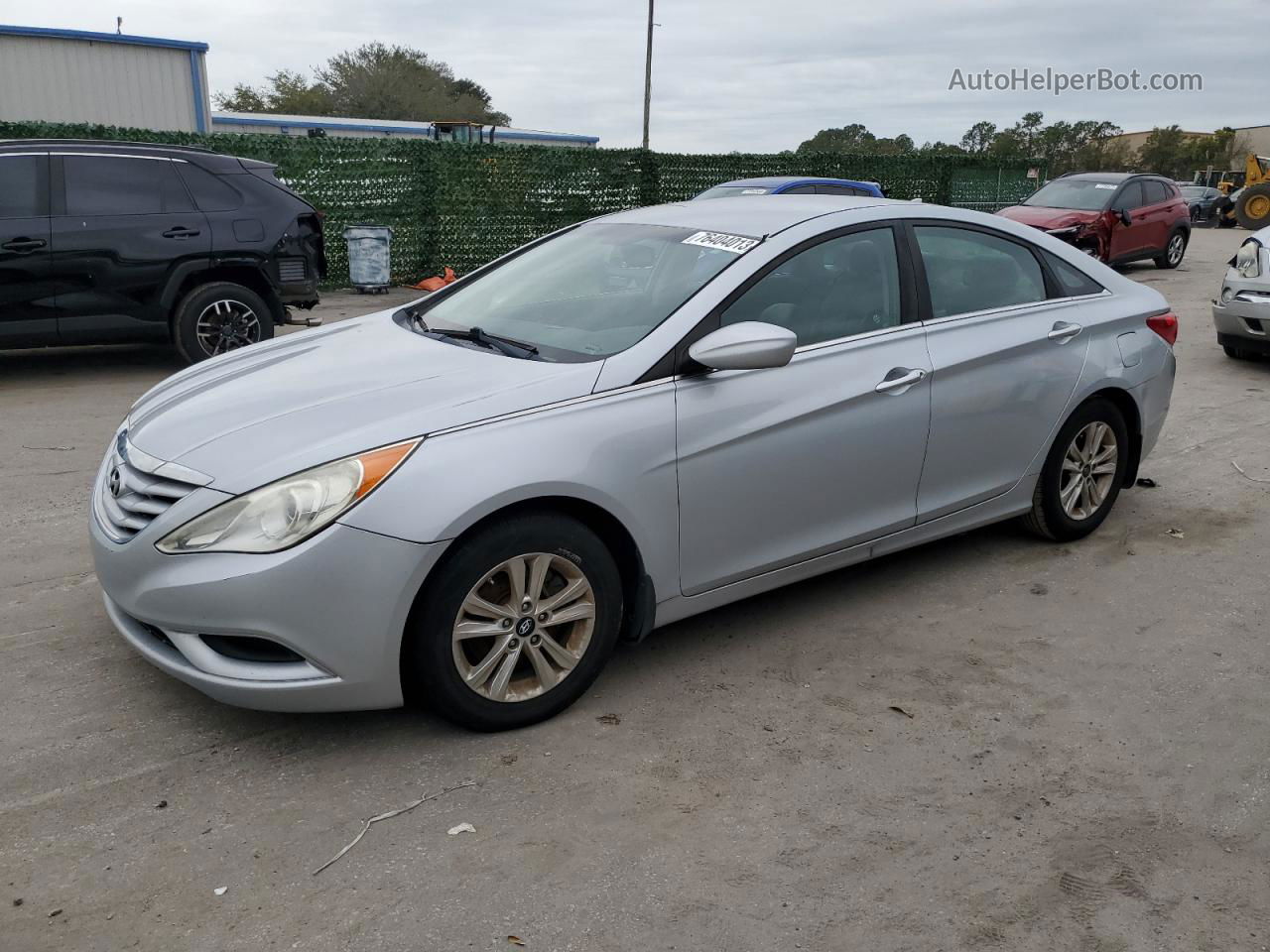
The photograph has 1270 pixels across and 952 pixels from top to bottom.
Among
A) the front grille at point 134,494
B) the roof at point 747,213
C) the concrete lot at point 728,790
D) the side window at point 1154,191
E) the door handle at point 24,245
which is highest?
the side window at point 1154,191

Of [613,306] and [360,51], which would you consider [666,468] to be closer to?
[613,306]

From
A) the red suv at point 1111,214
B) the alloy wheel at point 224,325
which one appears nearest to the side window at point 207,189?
the alloy wheel at point 224,325

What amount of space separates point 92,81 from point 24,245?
1426 centimetres

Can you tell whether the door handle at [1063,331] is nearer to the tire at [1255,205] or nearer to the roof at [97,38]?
the roof at [97,38]

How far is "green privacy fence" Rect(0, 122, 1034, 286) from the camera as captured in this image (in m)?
14.7

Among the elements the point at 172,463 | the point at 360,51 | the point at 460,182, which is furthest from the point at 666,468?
the point at 360,51

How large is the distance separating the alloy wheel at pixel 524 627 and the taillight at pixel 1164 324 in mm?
3392

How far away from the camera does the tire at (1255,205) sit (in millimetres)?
30344

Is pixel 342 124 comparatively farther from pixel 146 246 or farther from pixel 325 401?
pixel 325 401

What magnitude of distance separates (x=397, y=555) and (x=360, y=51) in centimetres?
6423

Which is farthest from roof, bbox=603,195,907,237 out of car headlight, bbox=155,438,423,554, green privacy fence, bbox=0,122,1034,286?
green privacy fence, bbox=0,122,1034,286

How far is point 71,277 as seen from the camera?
8.35 metres

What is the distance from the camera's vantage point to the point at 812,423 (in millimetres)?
3947

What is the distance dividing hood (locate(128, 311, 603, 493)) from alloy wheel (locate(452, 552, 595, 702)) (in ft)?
1.63
